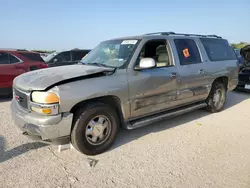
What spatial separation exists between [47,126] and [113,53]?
6.29 feet

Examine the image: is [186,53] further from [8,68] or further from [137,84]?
[8,68]

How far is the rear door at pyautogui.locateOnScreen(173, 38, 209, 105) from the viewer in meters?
4.38

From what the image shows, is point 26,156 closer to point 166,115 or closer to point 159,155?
point 159,155

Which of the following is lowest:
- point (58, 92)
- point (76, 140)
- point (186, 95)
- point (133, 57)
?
point (76, 140)

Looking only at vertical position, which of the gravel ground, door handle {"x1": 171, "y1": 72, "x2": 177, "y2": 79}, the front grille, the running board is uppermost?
door handle {"x1": 171, "y1": 72, "x2": 177, "y2": 79}

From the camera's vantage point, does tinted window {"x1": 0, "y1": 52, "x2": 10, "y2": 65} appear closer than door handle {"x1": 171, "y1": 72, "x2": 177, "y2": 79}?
No

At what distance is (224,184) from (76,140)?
81.5 inches

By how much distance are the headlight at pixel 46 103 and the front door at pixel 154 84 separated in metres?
1.25

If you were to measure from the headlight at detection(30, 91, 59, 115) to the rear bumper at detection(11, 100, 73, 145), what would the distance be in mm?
81

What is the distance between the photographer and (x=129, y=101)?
3529mm

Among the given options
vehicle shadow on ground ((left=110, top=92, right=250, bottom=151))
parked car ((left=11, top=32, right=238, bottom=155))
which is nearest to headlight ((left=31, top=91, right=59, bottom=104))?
parked car ((left=11, top=32, right=238, bottom=155))

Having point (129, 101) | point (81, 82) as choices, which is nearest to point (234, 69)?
point (129, 101)

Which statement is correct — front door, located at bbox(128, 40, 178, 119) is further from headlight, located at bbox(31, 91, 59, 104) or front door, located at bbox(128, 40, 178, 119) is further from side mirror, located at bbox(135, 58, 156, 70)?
headlight, located at bbox(31, 91, 59, 104)

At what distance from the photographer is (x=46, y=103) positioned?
2801 millimetres
